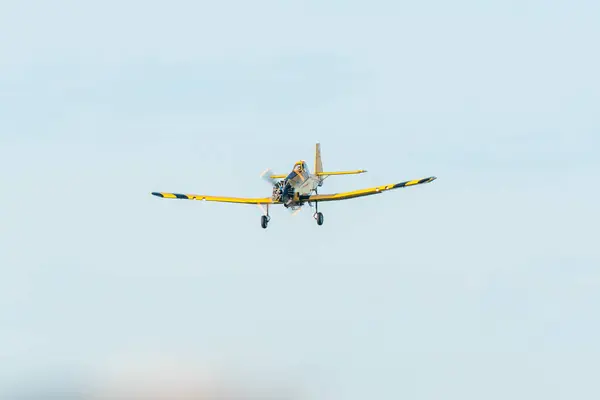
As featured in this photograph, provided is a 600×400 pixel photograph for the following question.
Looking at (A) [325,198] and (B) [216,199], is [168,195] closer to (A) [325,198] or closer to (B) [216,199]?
(B) [216,199]

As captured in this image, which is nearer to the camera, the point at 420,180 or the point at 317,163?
the point at 420,180

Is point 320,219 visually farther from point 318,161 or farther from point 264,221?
point 318,161

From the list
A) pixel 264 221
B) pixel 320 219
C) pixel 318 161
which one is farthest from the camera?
pixel 318 161

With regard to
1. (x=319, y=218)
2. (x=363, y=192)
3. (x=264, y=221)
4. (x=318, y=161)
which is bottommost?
(x=264, y=221)

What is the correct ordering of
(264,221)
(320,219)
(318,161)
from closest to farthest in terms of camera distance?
1. (264,221)
2. (320,219)
3. (318,161)

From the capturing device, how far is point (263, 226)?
18338cm

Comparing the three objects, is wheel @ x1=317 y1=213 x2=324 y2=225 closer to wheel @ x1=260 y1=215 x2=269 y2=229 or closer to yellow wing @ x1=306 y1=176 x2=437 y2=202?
yellow wing @ x1=306 y1=176 x2=437 y2=202

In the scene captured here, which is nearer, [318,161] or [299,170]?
[299,170]

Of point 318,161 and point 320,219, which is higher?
point 318,161

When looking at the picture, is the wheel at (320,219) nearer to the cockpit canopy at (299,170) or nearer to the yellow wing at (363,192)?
the yellow wing at (363,192)

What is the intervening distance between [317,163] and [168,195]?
16774mm

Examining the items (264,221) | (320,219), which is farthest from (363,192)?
(264,221)

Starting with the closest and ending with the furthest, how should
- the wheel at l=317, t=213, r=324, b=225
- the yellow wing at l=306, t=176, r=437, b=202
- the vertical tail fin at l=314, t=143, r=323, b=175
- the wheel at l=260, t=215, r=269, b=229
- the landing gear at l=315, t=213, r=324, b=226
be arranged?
the yellow wing at l=306, t=176, r=437, b=202 → the wheel at l=260, t=215, r=269, b=229 → the wheel at l=317, t=213, r=324, b=225 → the landing gear at l=315, t=213, r=324, b=226 → the vertical tail fin at l=314, t=143, r=323, b=175

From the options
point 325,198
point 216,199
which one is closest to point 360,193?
point 325,198
